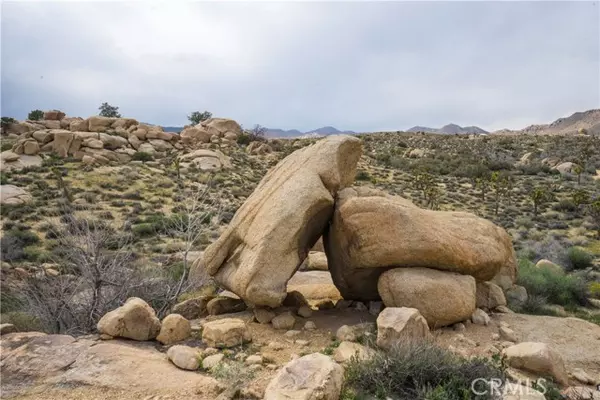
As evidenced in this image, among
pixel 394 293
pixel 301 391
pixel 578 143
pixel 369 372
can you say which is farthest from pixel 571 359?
pixel 578 143

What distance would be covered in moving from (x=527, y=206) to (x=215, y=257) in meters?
27.3

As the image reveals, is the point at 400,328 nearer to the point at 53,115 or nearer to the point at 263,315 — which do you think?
the point at 263,315

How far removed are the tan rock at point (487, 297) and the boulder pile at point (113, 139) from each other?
103ft

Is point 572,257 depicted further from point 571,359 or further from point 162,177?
point 162,177

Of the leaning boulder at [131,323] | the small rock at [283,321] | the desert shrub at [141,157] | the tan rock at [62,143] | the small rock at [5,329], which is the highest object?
the tan rock at [62,143]

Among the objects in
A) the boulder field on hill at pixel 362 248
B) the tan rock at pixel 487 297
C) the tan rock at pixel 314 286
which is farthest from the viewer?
the tan rock at pixel 314 286

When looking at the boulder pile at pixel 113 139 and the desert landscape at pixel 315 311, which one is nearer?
the desert landscape at pixel 315 311

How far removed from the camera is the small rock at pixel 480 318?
7731 mm

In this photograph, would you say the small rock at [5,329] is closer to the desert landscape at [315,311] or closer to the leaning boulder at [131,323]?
the desert landscape at [315,311]

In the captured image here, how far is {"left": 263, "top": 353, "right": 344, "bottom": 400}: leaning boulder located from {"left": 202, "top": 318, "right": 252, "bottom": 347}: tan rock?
1.95m

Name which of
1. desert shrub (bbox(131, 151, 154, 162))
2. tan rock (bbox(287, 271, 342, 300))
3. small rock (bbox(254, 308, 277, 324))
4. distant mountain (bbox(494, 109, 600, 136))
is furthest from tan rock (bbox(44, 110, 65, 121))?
A: distant mountain (bbox(494, 109, 600, 136))

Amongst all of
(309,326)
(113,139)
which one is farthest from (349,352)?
(113,139)

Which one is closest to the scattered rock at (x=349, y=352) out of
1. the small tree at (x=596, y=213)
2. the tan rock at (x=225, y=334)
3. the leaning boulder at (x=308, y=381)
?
the leaning boulder at (x=308, y=381)

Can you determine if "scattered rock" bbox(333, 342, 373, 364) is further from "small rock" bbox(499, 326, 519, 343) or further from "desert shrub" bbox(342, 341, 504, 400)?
"small rock" bbox(499, 326, 519, 343)
